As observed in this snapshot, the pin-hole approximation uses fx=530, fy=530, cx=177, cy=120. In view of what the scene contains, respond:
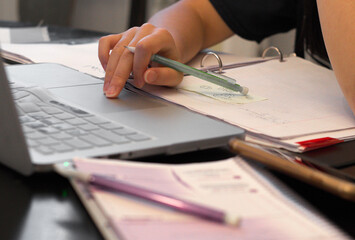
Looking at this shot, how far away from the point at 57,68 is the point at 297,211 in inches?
21.9

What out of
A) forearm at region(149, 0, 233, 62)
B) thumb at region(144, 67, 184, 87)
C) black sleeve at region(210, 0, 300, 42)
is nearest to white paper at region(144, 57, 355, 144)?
thumb at region(144, 67, 184, 87)

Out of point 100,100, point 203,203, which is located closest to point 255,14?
point 100,100

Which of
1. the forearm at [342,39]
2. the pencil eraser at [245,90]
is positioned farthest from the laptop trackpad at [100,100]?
the forearm at [342,39]

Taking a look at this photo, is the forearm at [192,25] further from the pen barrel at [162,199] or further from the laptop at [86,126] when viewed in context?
the pen barrel at [162,199]

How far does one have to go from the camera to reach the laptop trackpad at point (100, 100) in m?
0.63

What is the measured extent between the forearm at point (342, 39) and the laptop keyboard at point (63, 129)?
345mm

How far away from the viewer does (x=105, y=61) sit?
0.83 metres

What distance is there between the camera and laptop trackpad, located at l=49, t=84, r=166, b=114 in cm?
63

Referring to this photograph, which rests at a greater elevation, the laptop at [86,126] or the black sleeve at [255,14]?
the black sleeve at [255,14]

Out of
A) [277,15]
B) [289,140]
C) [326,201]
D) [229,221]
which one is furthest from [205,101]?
[277,15]

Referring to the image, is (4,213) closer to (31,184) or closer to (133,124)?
(31,184)

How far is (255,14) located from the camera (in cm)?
124

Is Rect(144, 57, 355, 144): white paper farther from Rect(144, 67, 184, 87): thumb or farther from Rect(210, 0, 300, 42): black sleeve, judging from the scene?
Rect(210, 0, 300, 42): black sleeve

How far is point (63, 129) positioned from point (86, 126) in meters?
0.03
